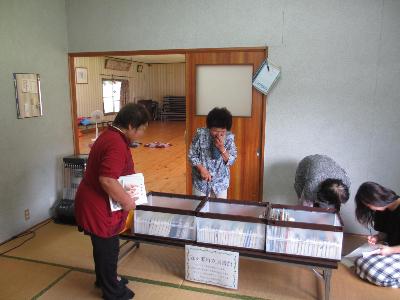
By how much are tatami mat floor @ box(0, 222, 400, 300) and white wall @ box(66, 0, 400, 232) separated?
0.95 m

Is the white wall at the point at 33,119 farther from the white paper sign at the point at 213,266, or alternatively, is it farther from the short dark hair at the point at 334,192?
the short dark hair at the point at 334,192

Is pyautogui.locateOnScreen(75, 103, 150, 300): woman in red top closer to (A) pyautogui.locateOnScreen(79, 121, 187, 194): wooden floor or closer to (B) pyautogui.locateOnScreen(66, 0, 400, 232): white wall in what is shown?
(B) pyautogui.locateOnScreen(66, 0, 400, 232): white wall

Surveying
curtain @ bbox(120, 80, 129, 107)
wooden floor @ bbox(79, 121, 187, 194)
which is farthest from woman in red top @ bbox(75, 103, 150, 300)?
curtain @ bbox(120, 80, 129, 107)

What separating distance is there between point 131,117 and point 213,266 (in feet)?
3.97

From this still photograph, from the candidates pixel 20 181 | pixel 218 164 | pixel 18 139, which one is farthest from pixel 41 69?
pixel 218 164

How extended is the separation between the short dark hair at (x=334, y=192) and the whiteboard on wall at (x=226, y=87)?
1275 mm

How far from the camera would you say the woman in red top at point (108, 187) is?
6.00 ft

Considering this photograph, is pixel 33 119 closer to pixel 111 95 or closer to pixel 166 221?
pixel 166 221

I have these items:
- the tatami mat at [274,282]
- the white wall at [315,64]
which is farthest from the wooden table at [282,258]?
the white wall at [315,64]

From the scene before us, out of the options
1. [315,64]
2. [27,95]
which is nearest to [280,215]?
[315,64]

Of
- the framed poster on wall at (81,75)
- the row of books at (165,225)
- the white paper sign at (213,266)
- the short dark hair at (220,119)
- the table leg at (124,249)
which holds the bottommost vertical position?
the table leg at (124,249)

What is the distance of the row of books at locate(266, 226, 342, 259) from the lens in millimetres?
2051

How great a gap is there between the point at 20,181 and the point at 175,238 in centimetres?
186

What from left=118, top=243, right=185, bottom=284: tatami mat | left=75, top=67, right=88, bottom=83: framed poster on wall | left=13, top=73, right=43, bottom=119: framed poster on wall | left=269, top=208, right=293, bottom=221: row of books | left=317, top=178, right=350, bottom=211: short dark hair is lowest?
left=118, top=243, right=185, bottom=284: tatami mat
